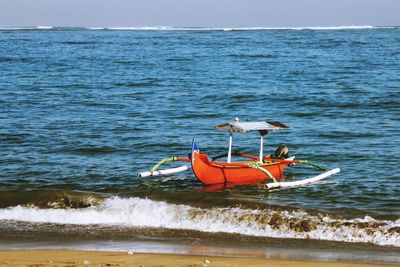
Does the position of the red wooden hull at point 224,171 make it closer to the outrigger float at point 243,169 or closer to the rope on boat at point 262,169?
the outrigger float at point 243,169

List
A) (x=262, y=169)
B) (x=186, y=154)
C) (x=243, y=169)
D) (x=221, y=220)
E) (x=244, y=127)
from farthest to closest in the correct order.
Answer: (x=186, y=154) → (x=243, y=169) → (x=244, y=127) → (x=262, y=169) → (x=221, y=220)

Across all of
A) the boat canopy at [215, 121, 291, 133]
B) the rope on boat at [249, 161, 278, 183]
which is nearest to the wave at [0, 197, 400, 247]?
the rope on boat at [249, 161, 278, 183]

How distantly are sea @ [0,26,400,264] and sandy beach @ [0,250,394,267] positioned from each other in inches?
42.4

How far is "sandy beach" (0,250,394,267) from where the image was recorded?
42.3 feet

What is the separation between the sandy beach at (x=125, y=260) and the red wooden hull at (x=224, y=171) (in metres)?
6.86

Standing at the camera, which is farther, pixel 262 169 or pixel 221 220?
pixel 262 169

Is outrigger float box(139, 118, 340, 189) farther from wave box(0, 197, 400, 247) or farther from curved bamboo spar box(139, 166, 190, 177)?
wave box(0, 197, 400, 247)

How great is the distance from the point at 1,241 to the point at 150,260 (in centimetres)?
418

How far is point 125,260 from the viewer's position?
43.0 feet

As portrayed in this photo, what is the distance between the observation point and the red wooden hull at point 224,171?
20812mm

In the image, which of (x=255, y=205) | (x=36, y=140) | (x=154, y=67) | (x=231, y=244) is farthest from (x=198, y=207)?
(x=154, y=67)

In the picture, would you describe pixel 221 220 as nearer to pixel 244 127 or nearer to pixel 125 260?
pixel 244 127

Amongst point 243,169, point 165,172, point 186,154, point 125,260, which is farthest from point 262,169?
point 125,260

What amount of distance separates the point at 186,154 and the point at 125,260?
43.6 feet
